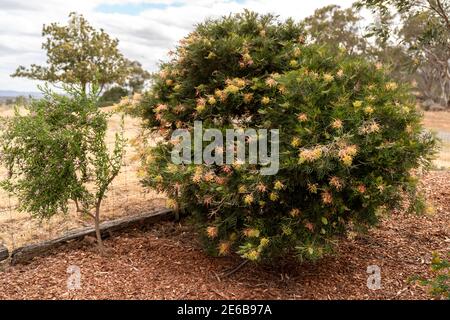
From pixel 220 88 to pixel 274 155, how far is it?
1204mm

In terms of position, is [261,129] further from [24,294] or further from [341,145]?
[24,294]

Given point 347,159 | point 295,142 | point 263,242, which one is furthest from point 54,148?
point 347,159

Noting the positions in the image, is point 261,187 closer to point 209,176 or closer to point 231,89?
point 209,176

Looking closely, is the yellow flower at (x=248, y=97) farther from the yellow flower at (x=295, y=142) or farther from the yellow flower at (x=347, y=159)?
the yellow flower at (x=347, y=159)

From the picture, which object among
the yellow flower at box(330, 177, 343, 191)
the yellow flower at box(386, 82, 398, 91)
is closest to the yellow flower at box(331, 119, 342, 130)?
the yellow flower at box(330, 177, 343, 191)

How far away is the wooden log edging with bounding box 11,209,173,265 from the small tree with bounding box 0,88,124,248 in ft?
1.65

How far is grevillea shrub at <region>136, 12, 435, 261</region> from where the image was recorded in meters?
3.61

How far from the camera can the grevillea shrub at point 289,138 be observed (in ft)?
11.9

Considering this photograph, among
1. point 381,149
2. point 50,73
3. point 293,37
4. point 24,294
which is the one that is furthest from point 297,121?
point 50,73

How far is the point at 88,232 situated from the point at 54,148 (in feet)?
4.24

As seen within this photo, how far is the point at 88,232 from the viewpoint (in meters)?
5.23

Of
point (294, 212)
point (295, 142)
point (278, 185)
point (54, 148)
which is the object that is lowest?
point (294, 212)

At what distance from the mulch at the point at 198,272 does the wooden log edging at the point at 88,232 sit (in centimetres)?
9

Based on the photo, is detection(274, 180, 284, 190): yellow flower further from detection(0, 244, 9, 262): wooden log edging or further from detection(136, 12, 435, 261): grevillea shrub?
detection(0, 244, 9, 262): wooden log edging
